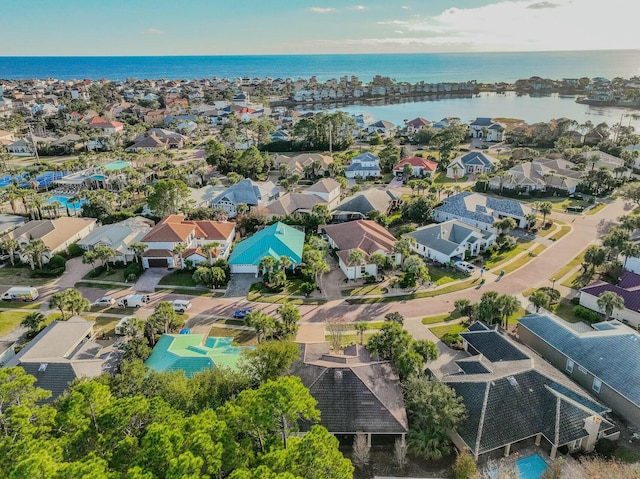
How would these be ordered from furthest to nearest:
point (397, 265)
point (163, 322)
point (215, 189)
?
point (215, 189)
point (397, 265)
point (163, 322)

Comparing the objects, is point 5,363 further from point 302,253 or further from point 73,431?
point 302,253

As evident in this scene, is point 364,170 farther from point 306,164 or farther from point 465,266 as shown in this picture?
point 465,266

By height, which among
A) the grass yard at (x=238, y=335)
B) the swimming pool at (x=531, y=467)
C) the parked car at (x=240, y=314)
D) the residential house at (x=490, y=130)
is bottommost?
the swimming pool at (x=531, y=467)

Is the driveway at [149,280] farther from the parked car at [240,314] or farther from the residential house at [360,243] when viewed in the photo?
the residential house at [360,243]

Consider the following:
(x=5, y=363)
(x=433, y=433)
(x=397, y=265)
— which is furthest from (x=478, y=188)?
(x=5, y=363)

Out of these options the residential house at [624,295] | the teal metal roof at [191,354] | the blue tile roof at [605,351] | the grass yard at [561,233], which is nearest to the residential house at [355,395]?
the teal metal roof at [191,354]

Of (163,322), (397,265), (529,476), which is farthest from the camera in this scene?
(397,265)

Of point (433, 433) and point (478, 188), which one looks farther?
point (478, 188)
